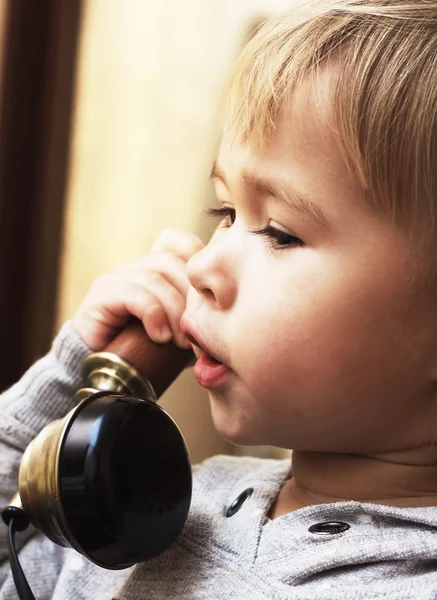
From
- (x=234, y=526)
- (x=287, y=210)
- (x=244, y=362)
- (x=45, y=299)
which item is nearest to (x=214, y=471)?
(x=234, y=526)

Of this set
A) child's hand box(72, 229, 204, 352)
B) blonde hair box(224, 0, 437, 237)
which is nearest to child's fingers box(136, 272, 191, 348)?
child's hand box(72, 229, 204, 352)

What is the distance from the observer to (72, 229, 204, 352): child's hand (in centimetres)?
81

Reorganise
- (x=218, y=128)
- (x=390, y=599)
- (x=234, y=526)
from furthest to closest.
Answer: (x=218, y=128) < (x=234, y=526) < (x=390, y=599)

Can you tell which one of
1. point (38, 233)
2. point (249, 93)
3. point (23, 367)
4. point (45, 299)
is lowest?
point (23, 367)

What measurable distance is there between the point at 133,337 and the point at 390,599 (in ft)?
1.16

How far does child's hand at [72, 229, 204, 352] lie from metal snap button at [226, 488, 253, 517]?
16 centimetres

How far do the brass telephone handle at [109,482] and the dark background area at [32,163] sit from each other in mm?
640

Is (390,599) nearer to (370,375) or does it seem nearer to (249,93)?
(370,375)

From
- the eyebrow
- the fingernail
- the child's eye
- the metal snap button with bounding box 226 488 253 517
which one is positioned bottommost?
the metal snap button with bounding box 226 488 253 517

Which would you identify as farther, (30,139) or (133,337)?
(30,139)

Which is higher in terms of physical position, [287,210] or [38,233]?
[287,210]

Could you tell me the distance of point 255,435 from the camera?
697mm

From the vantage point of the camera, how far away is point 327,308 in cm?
62

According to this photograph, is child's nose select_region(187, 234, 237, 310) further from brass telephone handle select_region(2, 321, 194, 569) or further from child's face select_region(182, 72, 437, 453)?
brass telephone handle select_region(2, 321, 194, 569)
